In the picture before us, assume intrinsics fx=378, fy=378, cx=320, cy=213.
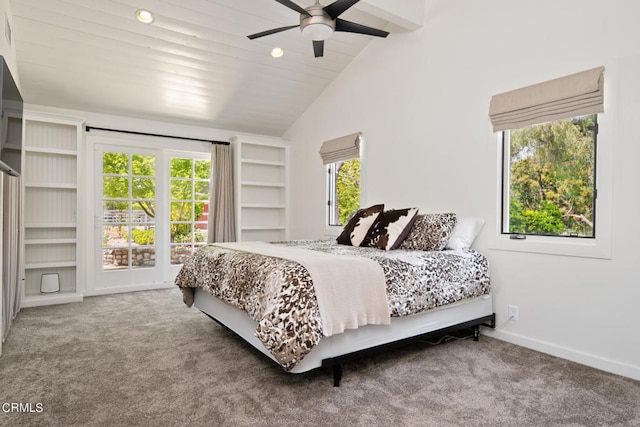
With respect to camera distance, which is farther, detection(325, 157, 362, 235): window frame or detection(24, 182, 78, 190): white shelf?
detection(325, 157, 362, 235): window frame

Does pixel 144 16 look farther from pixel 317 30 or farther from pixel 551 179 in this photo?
pixel 551 179

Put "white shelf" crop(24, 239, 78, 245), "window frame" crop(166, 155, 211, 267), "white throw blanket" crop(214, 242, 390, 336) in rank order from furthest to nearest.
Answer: "window frame" crop(166, 155, 211, 267)
"white shelf" crop(24, 239, 78, 245)
"white throw blanket" crop(214, 242, 390, 336)

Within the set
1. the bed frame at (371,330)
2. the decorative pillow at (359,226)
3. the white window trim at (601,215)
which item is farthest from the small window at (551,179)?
the decorative pillow at (359,226)

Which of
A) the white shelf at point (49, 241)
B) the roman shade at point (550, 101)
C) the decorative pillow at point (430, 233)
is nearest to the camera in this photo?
the roman shade at point (550, 101)

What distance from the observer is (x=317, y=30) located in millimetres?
2832

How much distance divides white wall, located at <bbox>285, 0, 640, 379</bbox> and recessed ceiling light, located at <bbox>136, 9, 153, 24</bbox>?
231 cm

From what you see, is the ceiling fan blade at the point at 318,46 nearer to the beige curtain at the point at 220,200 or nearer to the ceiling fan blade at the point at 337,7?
the ceiling fan blade at the point at 337,7

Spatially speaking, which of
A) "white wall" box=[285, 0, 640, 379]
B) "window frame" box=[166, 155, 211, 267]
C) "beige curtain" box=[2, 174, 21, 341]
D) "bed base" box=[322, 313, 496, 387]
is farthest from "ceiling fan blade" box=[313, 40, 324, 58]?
"window frame" box=[166, 155, 211, 267]

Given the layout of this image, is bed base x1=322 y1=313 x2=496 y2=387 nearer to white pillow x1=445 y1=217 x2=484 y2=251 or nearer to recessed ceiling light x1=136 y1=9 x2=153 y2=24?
white pillow x1=445 y1=217 x2=484 y2=251

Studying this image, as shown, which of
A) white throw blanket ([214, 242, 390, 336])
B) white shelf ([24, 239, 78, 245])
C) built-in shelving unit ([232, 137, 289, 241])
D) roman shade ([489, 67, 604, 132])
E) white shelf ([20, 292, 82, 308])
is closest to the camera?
white throw blanket ([214, 242, 390, 336])

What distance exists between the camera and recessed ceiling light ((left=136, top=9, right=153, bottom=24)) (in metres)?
3.42

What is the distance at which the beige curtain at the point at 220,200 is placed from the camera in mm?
5305

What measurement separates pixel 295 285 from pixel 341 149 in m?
2.92

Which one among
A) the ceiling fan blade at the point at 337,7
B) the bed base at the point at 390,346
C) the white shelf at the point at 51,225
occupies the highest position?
the ceiling fan blade at the point at 337,7
